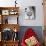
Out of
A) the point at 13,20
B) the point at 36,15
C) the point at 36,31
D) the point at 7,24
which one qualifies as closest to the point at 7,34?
the point at 7,24

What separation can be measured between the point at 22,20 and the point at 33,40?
72 centimetres

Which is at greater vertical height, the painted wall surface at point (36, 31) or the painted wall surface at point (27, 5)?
the painted wall surface at point (27, 5)

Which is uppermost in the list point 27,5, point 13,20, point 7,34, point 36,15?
point 27,5

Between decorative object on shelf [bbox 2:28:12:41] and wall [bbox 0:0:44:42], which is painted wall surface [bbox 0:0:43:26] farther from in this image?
decorative object on shelf [bbox 2:28:12:41]

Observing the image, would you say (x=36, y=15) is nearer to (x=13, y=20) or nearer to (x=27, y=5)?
(x=27, y=5)

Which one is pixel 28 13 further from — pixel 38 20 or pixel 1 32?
pixel 1 32

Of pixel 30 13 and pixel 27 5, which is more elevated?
pixel 27 5

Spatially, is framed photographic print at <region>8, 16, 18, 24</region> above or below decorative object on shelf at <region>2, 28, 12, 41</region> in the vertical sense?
above

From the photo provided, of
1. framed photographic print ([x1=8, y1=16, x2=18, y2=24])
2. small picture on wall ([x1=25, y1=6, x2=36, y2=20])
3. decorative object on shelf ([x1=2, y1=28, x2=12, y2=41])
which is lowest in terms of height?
decorative object on shelf ([x1=2, y1=28, x2=12, y2=41])

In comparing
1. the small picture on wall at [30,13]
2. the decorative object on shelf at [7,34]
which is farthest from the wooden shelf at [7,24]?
the small picture on wall at [30,13]

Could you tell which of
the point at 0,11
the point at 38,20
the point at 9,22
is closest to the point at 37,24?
the point at 38,20

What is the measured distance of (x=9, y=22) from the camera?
4.62 m

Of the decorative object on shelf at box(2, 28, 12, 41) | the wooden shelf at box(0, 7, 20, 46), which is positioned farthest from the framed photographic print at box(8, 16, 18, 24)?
the decorative object on shelf at box(2, 28, 12, 41)

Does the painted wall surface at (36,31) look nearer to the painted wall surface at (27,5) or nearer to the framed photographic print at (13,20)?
the painted wall surface at (27,5)
